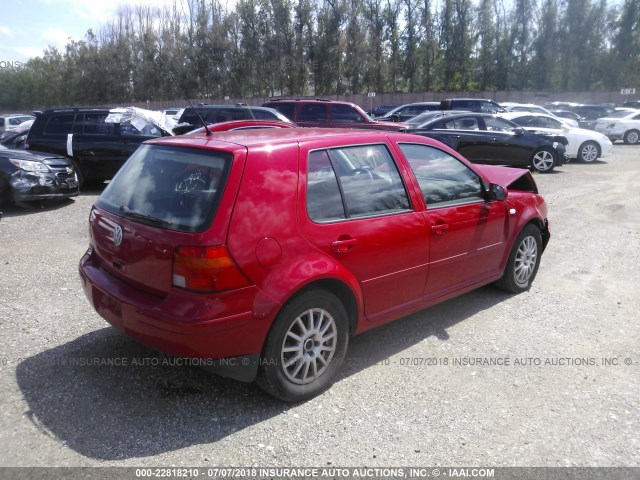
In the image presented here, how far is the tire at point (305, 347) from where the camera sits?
3.28 meters

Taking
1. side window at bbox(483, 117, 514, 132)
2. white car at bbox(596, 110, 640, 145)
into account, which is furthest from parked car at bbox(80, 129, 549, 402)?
white car at bbox(596, 110, 640, 145)

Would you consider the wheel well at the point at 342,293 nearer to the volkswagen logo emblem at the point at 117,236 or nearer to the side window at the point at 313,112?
the volkswagen logo emblem at the point at 117,236

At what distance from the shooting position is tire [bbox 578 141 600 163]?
16984 mm

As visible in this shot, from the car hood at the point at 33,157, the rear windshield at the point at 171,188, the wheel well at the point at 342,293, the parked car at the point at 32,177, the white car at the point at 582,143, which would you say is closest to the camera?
the rear windshield at the point at 171,188

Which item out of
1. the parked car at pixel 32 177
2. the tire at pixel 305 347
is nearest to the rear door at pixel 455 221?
the tire at pixel 305 347

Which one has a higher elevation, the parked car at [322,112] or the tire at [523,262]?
the parked car at [322,112]

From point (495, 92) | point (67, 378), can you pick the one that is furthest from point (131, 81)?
point (67, 378)

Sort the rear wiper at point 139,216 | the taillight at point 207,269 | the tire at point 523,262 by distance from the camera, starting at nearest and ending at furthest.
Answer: the taillight at point 207,269 → the rear wiper at point 139,216 → the tire at point 523,262

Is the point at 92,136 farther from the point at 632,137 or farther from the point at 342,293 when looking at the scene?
the point at 632,137

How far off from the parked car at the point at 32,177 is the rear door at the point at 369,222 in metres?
7.31

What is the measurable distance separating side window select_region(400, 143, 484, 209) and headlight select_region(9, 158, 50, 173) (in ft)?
24.4

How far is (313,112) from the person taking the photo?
602 inches

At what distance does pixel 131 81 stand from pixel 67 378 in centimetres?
5207

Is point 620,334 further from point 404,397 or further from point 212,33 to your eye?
point 212,33
